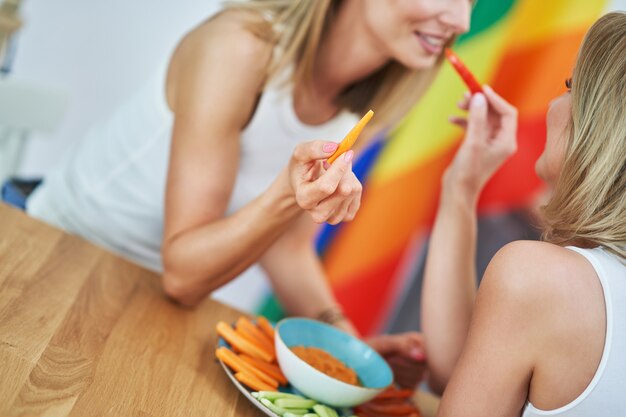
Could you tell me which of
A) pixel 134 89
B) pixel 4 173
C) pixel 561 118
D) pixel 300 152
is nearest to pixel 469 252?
pixel 561 118

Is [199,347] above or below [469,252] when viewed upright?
below

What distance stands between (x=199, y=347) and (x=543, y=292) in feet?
1.64

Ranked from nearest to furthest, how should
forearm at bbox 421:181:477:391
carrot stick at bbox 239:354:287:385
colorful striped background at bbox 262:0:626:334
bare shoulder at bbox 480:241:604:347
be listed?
bare shoulder at bbox 480:241:604:347
carrot stick at bbox 239:354:287:385
forearm at bbox 421:181:477:391
colorful striped background at bbox 262:0:626:334

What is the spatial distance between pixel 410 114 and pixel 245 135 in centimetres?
93

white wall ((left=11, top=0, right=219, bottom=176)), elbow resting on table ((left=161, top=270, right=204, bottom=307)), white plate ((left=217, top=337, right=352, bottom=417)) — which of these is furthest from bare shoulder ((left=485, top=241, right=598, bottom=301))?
white wall ((left=11, top=0, right=219, bottom=176))

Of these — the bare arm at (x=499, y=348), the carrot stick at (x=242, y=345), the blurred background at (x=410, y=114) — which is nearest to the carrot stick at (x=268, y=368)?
the carrot stick at (x=242, y=345)

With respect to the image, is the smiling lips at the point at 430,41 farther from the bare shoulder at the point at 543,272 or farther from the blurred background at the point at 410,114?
the blurred background at the point at 410,114

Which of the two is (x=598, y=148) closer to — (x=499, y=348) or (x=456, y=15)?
(x=499, y=348)

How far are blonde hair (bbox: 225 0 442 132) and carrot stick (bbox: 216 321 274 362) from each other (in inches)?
19.4

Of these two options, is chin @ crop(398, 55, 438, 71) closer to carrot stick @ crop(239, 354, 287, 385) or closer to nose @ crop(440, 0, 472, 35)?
nose @ crop(440, 0, 472, 35)

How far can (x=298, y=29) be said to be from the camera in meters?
1.38

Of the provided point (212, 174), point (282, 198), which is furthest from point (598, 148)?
point (212, 174)

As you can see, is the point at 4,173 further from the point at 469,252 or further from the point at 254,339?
the point at 469,252

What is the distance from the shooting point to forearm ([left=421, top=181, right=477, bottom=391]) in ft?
4.07
